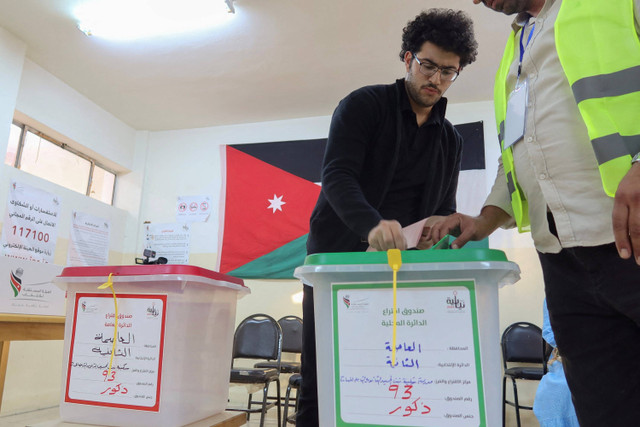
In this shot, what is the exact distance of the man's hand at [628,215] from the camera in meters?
0.62

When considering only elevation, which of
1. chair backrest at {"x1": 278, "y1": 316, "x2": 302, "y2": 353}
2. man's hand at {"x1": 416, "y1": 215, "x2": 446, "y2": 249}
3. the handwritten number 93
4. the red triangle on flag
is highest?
the red triangle on flag

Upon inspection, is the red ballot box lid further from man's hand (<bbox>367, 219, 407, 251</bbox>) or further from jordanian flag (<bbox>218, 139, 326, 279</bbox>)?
jordanian flag (<bbox>218, 139, 326, 279</bbox>)

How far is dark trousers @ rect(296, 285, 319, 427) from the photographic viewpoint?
1050mm

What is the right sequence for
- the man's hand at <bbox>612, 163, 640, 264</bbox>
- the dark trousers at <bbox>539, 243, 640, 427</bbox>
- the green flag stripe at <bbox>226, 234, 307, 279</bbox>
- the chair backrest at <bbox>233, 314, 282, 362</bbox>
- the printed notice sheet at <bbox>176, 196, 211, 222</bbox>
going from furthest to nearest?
the printed notice sheet at <bbox>176, 196, 211, 222</bbox>, the green flag stripe at <bbox>226, 234, 307, 279</bbox>, the chair backrest at <bbox>233, 314, 282, 362</bbox>, the dark trousers at <bbox>539, 243, 640, 427</bbox>, the man's hand at <bbox>612, 163, 640, 264</bbox>

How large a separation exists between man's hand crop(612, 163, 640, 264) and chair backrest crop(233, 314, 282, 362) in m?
3.01

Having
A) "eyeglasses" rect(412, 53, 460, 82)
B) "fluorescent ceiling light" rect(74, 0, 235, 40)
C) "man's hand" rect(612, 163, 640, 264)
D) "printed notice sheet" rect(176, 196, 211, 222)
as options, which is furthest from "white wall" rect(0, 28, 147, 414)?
"man's hand" rect(612, 163, 640, 264)

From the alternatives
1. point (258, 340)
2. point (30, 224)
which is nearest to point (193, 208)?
point (30, 224)

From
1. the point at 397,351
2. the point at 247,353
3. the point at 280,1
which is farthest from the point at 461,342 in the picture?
the point at 247,353

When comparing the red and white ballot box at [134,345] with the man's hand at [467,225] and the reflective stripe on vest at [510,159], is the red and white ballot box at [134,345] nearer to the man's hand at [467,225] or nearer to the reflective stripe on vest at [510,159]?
the man's hand at [467,225]

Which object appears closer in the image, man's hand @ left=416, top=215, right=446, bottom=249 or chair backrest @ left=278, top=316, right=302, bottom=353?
man's hand @ left=416, top=215, right=446, bottom=249

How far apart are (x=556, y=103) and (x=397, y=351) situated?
1.64 ft

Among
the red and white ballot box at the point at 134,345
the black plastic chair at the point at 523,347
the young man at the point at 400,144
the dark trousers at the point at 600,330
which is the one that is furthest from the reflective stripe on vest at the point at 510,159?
the black plastic chair at the point at 523,347

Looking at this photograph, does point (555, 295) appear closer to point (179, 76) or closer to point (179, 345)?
point (179, 345)

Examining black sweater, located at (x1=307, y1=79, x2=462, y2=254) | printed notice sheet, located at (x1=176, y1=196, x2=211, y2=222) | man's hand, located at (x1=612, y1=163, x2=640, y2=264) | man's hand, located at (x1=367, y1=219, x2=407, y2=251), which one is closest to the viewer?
man's hand, located at (x1=612, y1=163, x2=640, y2=264)
